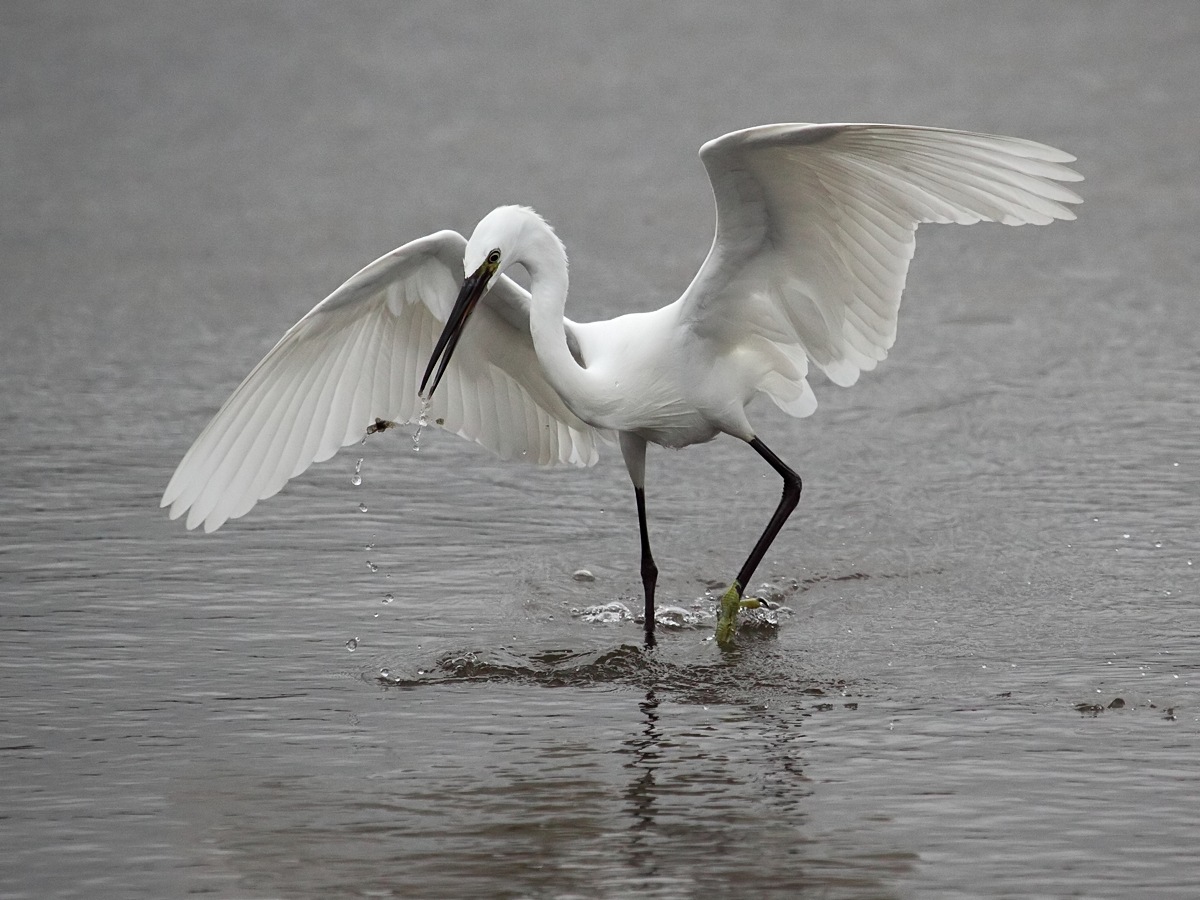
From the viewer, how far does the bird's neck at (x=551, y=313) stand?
18.5 feet

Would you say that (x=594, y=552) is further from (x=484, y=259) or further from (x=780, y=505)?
(x=484, y=259)

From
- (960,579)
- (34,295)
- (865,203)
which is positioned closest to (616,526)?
(960,579)

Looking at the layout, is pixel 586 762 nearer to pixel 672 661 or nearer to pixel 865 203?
pixel 672 661

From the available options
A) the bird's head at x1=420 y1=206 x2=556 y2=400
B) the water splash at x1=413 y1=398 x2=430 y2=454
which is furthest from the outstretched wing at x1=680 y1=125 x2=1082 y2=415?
the water splash at x1=413 y1=398 x2=430 y2=454

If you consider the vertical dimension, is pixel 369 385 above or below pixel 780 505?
above

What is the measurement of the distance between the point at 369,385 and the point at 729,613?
149 centimetres

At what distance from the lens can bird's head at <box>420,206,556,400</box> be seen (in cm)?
545

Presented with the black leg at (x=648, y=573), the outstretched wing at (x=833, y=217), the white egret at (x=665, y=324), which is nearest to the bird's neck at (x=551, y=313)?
the white egret at (x=665, y=324)

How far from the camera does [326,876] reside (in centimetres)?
409

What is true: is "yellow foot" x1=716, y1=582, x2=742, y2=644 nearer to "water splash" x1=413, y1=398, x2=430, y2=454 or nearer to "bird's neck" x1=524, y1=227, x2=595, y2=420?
"bird's neck" x1=524, y1=227, x2=595, y2=420

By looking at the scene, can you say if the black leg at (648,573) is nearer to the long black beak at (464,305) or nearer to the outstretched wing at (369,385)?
the outstretched wing at (369,385)

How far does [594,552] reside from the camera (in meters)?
6.95

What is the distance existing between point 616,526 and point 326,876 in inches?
131

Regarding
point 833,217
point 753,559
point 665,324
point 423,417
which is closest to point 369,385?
point 423,417
